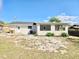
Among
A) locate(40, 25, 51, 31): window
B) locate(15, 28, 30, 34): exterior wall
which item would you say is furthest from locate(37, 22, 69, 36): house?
locate(15, 28, 30, 34): exterior wall

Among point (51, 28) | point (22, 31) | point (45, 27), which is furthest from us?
point (22, 31)

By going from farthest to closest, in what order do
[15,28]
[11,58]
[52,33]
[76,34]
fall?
[15,28] < [76,34] < [52,33] < [11,58]

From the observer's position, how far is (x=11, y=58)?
68.7ft

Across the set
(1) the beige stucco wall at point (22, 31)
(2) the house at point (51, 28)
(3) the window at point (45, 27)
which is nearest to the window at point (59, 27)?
(2) the house at point (51, 28)

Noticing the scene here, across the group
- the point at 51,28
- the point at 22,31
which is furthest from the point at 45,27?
the point at 22,31

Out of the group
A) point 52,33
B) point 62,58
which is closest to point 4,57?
point 62,58

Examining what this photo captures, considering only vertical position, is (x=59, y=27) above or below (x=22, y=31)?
above

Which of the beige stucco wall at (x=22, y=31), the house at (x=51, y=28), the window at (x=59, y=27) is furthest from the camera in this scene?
the beige stucco wall at (x=22, y=31)

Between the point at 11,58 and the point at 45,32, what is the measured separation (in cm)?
3262

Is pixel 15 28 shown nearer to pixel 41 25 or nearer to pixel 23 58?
pixel 41 25

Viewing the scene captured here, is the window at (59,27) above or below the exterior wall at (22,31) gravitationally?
above

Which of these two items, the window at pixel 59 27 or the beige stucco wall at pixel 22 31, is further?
the beige stucco wall at pixel 22 31

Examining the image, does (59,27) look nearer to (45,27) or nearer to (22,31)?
(45,27)

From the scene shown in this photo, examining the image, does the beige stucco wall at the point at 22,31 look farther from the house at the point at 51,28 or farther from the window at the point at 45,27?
the house at the point at 51,28
